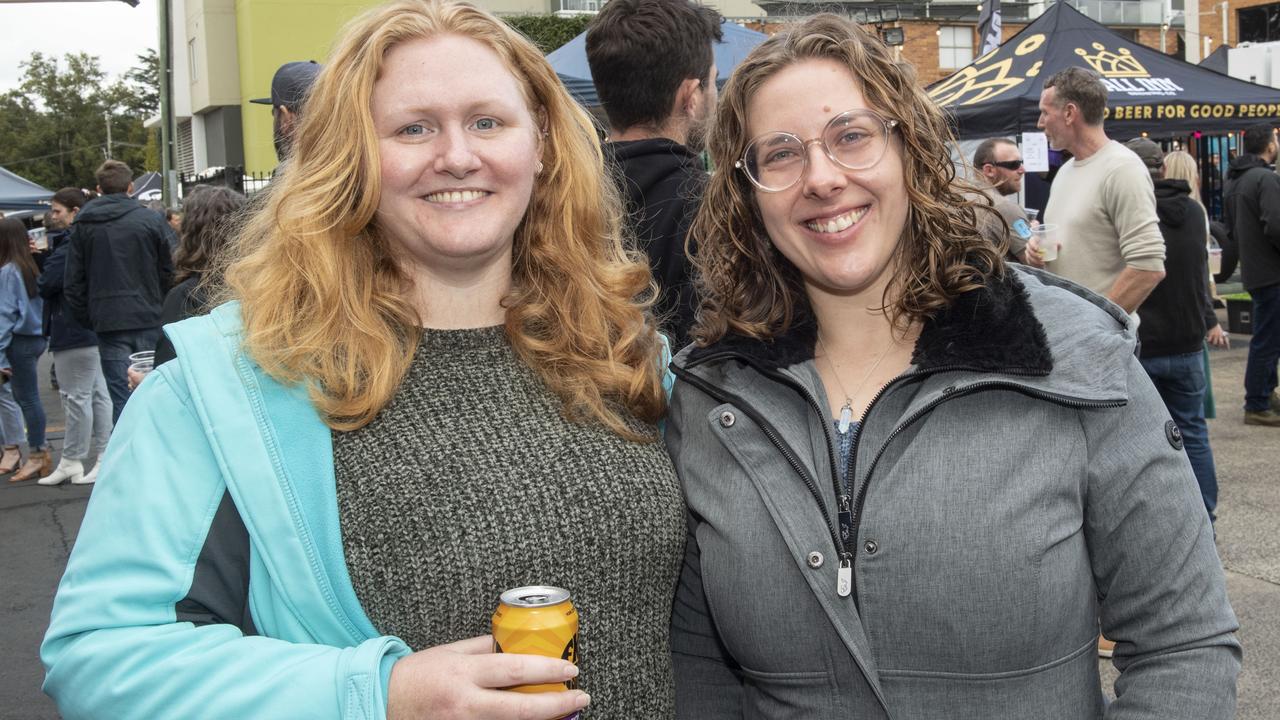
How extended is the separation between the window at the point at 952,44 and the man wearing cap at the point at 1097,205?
116 ft

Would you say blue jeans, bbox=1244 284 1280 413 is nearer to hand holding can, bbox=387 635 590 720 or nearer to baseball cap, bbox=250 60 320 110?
baseball cap, bbox=250 60 320 110

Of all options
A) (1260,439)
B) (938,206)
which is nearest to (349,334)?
(938,206)

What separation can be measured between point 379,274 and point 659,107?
5.87 feet

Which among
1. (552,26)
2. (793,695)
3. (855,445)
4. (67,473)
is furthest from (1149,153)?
(552,26)

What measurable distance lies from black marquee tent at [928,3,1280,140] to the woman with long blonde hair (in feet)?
27.2

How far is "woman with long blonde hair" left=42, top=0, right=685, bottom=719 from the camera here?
65.3 inches

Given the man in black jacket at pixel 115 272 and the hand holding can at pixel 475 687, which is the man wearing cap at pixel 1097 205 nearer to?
the hand holding can at pixel 475 687

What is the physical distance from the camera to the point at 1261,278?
8750mm

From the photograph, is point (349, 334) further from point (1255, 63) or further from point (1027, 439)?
point (1255, 63)

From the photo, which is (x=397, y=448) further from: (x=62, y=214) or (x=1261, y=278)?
(x=62, y=214)

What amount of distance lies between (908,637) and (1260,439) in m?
7.70

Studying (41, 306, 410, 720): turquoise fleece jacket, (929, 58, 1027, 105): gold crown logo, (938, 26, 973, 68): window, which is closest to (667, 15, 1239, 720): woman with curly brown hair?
(41, 306, 410, 720): turquoise fleece jacket

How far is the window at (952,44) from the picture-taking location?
128 ft

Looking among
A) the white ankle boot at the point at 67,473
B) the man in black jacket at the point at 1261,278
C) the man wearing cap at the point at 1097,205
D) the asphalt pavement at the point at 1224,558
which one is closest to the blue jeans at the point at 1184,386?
the man wearing cap at the point at 1097,205
